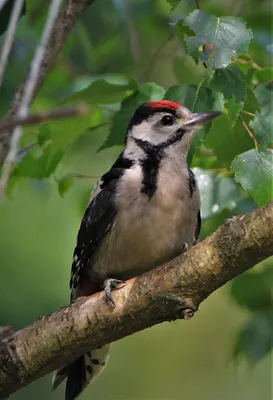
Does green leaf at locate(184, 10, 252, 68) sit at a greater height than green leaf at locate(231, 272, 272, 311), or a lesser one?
greater

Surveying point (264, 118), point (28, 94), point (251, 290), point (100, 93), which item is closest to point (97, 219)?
point (100, 93)

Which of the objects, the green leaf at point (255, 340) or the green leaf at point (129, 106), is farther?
the green leaf at point (255, 340)

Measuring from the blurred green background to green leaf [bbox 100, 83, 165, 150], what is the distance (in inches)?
8.9

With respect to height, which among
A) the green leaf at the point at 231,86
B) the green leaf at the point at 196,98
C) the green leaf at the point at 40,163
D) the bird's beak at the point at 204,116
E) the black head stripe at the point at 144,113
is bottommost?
the green leaf at the point at 40,163

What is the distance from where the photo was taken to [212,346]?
22.4ft

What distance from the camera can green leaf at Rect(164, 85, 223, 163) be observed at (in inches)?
125

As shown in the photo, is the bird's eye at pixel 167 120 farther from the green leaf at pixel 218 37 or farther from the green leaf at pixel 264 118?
the green leaf at pixel 218 37

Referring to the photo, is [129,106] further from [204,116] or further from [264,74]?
[264,74]

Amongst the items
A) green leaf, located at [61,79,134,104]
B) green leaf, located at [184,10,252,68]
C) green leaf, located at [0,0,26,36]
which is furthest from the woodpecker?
green leaf, located at [0,0,26,36]

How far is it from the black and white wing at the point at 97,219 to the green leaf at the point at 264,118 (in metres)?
0.57

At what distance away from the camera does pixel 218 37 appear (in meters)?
3.04

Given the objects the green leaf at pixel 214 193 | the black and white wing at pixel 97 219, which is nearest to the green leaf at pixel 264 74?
the green leaf at pixel 214 193

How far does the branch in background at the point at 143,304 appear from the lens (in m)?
2.65

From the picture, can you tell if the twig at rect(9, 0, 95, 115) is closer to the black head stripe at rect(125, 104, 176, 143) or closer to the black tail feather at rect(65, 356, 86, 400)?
the black head stripe at rect(125, 104, 176, 143)
